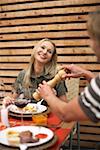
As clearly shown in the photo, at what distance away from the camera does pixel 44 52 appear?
11.4 feet

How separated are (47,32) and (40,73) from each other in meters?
1.16

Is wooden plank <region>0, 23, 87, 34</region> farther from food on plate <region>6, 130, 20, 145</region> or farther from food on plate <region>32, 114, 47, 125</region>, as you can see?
food on plate <region>6, 130, 20, 145</region>

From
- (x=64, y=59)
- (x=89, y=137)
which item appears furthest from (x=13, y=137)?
(x=89, y=137)

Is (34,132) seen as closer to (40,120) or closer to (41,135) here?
(41,135)

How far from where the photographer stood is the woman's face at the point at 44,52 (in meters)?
3.49

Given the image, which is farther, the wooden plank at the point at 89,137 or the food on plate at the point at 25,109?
the wooden plank at the point at 89,137

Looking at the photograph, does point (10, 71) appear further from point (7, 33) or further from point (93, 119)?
point (93, 119)

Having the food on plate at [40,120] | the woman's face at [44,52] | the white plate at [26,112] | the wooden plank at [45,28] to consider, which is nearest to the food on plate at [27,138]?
the food on plate at [40,120]

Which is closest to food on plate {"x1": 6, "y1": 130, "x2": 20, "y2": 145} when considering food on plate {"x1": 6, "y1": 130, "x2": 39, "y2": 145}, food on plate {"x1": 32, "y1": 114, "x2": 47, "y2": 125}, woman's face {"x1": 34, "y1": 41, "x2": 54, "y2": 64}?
food on plate {"x1": 6, "y1": 130, "x2": 39, "y2": 145}

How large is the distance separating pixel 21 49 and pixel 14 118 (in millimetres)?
2338

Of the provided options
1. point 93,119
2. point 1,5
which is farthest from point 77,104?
point 1,5

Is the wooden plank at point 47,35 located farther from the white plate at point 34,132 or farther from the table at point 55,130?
the white plate at point 34,132

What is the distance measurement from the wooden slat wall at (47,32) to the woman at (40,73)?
860mm

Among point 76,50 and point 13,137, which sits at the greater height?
point 76,50
